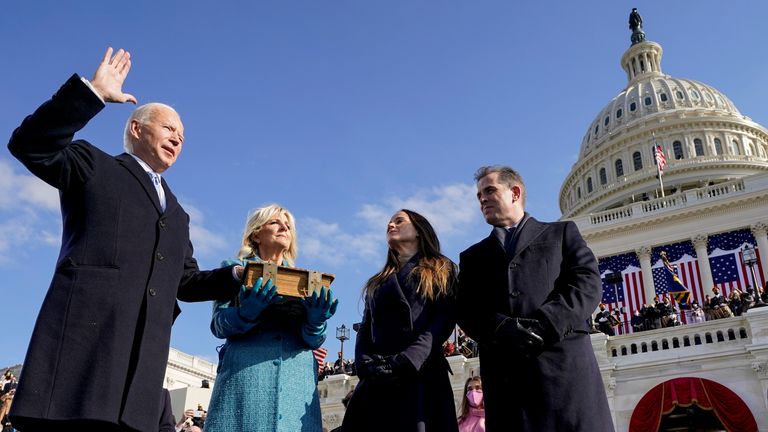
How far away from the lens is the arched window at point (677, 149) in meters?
63.4

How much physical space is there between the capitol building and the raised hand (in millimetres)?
18640

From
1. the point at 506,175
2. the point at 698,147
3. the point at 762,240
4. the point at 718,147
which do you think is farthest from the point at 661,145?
the point at 506,175

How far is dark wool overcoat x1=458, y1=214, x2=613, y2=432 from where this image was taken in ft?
14.0

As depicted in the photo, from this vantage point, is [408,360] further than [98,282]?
Yes

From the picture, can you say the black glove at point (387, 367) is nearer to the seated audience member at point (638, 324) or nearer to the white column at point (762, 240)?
the seated audience member at point (638, 324)

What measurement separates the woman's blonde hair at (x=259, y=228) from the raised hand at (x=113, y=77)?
1.69 m

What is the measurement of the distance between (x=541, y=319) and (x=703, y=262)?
119 ft

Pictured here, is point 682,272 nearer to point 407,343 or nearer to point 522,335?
point 407,343

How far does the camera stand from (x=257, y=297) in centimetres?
414

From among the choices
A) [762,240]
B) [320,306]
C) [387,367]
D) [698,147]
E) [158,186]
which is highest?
[698,147]

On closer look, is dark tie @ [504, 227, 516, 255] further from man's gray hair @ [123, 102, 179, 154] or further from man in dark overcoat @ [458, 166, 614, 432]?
man's gray hair @ [123, 102, 179, 154]

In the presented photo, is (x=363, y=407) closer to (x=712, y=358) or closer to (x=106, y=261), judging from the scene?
(x=106, y=261)

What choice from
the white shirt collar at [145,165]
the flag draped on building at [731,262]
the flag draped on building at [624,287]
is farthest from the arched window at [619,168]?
the white shirt collar at [145,165]

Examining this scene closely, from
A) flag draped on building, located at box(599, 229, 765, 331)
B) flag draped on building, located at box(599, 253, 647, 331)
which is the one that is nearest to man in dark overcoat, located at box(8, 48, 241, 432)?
flag draped on building, located at box(599, 253, 647, 331)
